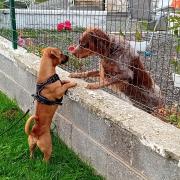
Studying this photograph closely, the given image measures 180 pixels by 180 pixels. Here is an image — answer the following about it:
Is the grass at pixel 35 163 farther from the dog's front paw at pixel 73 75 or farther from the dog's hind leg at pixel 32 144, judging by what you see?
the dog's front paw at pixel 73 75

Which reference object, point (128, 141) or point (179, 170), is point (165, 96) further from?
point (179, 170)

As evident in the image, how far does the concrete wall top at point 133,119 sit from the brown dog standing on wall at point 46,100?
0.17 meters

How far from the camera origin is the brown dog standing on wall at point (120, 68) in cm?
436

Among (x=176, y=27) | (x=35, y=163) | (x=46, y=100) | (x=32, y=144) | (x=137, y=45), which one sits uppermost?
(x=176, y=27)

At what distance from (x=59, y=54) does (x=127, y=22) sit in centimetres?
74

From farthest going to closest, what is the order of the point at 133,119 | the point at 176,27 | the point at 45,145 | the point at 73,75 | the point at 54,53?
the point at 73,75 < the point at 54,53 < the point at 45,145 < the point at 133,119 < the point at 176,27


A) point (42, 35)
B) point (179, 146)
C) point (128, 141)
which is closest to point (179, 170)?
point (179, 146)

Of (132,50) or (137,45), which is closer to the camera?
(132,50)

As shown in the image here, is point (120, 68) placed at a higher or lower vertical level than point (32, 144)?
higher

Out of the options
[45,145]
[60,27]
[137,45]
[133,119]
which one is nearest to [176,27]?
[133,119]

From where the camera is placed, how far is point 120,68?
4.47 m

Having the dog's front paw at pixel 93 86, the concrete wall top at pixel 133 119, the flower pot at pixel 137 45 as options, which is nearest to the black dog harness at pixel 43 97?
the concrete wall top at pixel 133 119

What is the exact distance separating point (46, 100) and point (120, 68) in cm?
76

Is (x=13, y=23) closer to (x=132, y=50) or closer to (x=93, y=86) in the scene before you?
(x=93, y=86)
